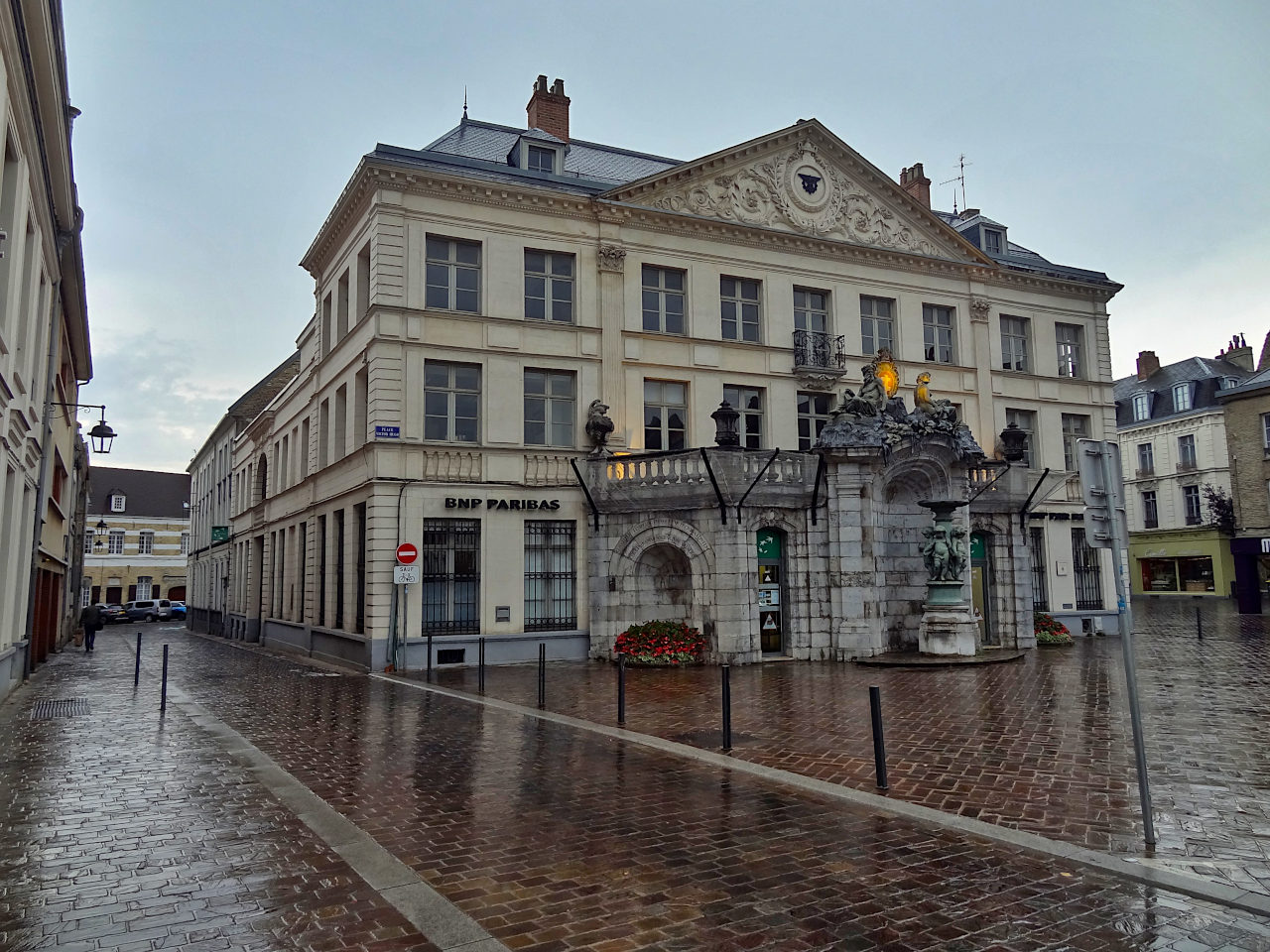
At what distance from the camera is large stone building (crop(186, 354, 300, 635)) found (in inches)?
1629

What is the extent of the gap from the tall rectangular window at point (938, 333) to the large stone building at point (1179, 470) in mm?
26321

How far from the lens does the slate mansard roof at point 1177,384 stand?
48031 mm

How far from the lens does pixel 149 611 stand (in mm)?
58750

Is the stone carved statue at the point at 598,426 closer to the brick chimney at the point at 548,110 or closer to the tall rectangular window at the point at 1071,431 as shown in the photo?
the brick chimney at the point at 548,110

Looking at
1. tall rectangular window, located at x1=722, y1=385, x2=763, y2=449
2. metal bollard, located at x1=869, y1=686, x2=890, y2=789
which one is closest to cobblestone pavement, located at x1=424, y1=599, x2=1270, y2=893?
metal bollard, located at x1=869, y1=686, x2=890, y2=789

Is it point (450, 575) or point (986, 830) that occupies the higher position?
point (450, 575)

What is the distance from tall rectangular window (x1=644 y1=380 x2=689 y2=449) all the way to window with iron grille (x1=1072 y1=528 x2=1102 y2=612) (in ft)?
47.5

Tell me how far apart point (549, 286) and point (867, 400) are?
28.1ft

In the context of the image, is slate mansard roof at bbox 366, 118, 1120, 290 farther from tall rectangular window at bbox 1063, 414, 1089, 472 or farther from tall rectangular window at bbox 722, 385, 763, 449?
tall rectangular window at bbox 722, 385, 763, 449

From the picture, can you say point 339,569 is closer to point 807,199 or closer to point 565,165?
point 565,165

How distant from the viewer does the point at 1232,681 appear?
14898mm

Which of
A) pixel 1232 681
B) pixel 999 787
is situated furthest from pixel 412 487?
pixel 1232 681

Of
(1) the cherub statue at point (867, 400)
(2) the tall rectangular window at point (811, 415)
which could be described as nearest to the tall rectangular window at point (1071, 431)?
(2) the tall rectangular window at point (811, 415)

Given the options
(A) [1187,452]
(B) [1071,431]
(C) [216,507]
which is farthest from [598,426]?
(A) [1187,452]
